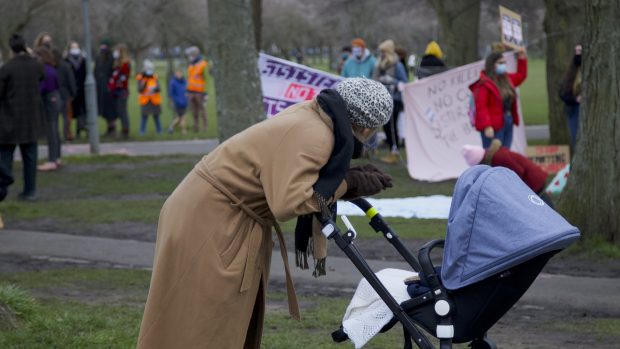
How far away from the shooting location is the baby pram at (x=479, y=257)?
4711 mm

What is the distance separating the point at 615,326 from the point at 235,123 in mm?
8717

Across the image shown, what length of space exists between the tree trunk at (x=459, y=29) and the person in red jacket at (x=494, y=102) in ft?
30.1

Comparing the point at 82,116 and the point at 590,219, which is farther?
the point at 82,116

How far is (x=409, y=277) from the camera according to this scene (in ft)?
17.2

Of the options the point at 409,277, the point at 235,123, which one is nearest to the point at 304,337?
the point at 409,277

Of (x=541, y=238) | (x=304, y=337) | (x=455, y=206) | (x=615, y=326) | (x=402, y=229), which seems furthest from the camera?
(x=402, y=229)

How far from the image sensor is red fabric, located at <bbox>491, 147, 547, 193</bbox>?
9.49 m

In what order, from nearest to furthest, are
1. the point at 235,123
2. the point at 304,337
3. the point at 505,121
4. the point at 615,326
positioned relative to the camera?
the point at 304,337
the point at 615,326
the point at 505,121
the point at 235,123

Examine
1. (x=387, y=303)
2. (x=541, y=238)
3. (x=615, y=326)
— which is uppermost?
(x=541, y=238)

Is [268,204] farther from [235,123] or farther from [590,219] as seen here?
[235,123]

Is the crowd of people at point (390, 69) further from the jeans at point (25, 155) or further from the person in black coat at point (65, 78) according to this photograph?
the jeans at point (25, 155)

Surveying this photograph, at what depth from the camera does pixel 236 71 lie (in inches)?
594

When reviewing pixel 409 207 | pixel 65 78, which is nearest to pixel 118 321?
pixel 409 207

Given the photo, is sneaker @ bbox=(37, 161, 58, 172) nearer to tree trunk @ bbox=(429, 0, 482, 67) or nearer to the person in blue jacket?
the person in blue jacket
